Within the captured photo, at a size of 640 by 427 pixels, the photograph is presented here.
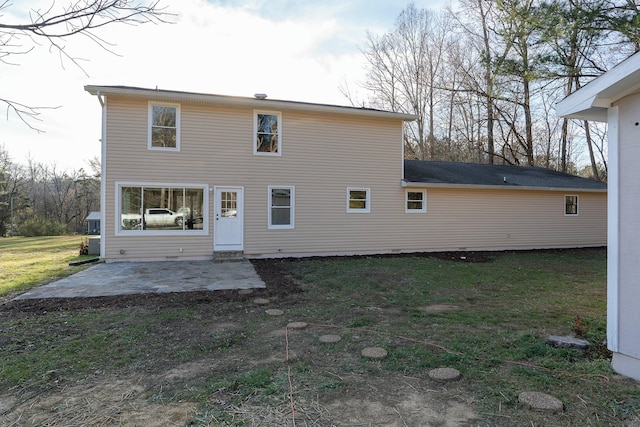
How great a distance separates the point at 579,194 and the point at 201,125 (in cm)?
1398

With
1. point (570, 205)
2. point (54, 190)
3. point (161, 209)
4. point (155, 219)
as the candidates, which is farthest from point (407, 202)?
point (54, 190)

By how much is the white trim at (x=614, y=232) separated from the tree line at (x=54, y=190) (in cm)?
3124

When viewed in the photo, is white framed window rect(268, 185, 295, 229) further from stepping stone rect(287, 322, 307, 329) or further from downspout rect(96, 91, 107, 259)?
stepping stone rect(287, 322, 307, 329)

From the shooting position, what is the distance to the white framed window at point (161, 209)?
9.41 meters

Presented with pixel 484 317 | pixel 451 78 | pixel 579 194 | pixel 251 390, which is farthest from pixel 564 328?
pixel 451 78

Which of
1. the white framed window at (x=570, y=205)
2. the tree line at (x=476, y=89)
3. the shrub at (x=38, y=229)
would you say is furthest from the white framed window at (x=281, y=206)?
the shrub at (x=38, y=229)

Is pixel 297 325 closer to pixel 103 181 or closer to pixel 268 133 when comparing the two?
pixel 268 133

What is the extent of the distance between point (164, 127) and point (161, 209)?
89.8 inches

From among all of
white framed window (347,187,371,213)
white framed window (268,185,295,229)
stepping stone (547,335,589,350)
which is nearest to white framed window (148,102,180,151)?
white framed window (268,185,295,229)

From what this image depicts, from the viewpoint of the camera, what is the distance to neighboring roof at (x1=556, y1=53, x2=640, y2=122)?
9.00 feet

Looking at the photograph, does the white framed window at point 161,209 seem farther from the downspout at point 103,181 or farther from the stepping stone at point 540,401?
the stepping stone at point 540,401

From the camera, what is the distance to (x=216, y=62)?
229 inches

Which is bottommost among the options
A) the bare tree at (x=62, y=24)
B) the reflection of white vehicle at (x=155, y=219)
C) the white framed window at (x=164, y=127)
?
the reflection of white vehicle at (x=155, y=219)

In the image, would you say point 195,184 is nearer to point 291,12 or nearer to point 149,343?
point 291,12
